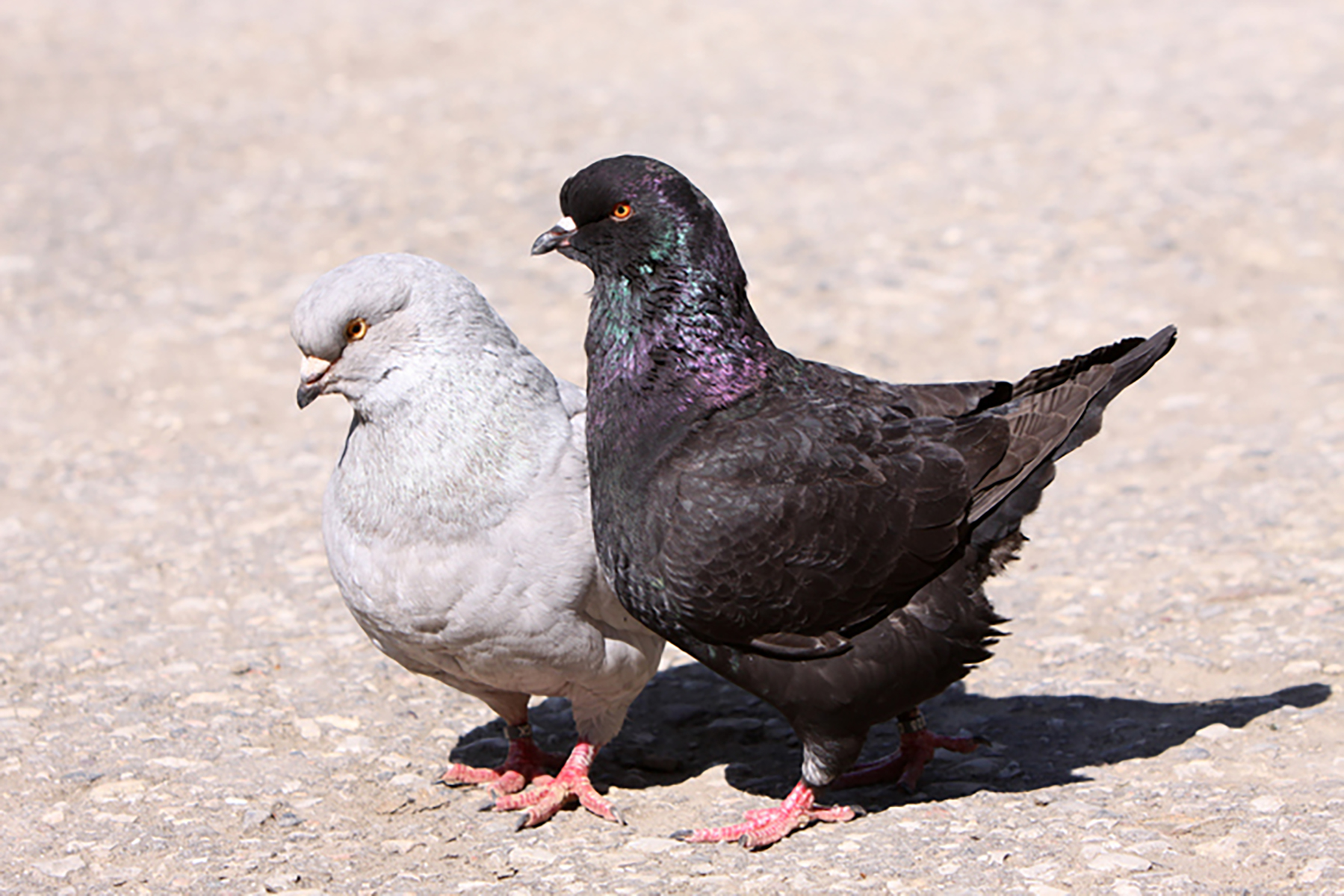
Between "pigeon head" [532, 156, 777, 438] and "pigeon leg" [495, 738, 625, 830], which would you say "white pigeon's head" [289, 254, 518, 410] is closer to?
"pigeon head" [532, 156, 777, 438]

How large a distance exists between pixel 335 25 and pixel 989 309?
29.1 feet

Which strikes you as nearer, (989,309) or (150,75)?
(989,309)

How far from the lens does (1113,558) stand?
657 centimetres

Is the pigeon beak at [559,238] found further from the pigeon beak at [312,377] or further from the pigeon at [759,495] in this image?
the pigeon beak at [312,377]

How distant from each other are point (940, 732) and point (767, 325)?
4.11 m

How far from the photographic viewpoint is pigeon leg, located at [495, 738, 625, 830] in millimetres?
4730

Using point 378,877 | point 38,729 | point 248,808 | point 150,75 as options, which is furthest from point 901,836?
point 150,75

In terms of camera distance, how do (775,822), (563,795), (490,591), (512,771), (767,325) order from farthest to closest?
1. (767,325)
2. (512,771)
3. (563,795)
4. (775,822)
5. (490,591)

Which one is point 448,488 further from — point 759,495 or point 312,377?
point 759,495

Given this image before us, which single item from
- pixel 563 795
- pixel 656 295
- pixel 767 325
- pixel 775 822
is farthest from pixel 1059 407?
pixel 767 325

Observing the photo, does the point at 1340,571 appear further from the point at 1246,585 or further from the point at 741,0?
the point at 741,0

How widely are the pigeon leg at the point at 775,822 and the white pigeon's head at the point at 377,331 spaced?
5.29 feet

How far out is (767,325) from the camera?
9.07 metres

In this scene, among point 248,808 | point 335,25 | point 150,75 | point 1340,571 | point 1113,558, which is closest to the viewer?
point 248,808
